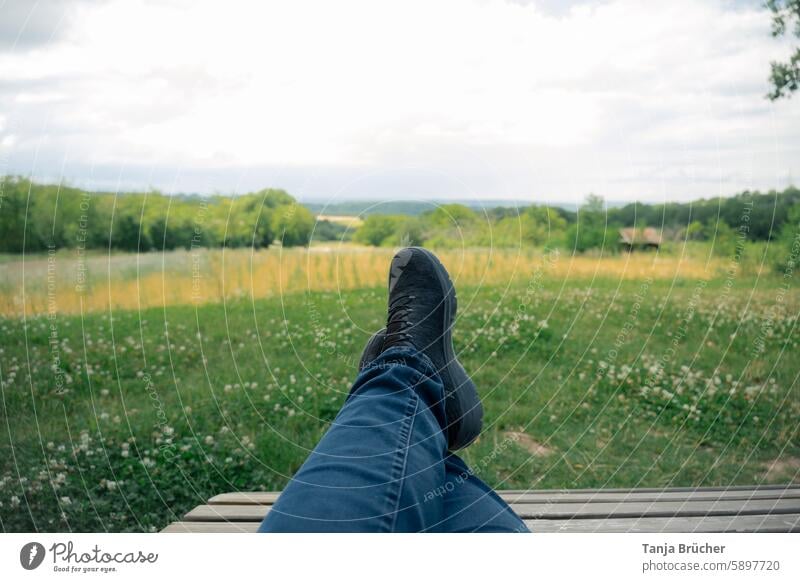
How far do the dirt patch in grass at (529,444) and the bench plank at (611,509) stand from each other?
0.36m

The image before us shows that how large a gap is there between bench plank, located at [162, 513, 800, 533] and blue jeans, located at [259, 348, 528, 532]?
133 millimetres

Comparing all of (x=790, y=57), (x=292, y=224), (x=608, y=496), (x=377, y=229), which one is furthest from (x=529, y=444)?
(x=790, y=57)

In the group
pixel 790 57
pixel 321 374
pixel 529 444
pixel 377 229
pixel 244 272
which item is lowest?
pixel 529 444

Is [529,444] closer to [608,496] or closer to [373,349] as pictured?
[608,496]

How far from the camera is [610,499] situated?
123 centimetres

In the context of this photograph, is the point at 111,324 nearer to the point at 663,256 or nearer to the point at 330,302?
the point at 330,302

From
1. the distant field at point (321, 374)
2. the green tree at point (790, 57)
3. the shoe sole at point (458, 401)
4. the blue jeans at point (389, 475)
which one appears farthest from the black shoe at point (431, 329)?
the green tree at point (790, 57)

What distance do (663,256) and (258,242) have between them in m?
1.13

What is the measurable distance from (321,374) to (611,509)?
825 millimetres

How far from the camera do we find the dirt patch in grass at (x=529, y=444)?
1570mm

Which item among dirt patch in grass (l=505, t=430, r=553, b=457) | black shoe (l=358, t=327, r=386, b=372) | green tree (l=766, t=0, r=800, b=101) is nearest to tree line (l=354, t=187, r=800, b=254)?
green tree (l=766, t=0, r=800, b=101)

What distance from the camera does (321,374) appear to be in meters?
1.76

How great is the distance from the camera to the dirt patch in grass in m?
1.57
